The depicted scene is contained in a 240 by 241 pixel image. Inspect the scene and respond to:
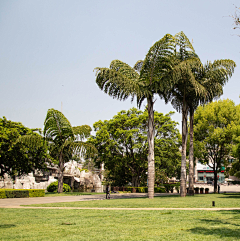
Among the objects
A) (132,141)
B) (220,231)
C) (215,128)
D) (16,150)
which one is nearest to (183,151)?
(215,128)

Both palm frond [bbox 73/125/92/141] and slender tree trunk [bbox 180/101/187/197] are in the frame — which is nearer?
slender tree trunk [bbox 180/101/187/197]

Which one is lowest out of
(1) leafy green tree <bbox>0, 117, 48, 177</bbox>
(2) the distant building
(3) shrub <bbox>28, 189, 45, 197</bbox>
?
(2) the distant building

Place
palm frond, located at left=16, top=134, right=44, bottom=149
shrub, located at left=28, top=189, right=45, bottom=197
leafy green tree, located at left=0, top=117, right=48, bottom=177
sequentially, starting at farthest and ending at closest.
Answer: leafy green tree, located at left=0, top=117, right=48, bottom=177 < palm frond, located at left=16, top=134, right=44, bottom=149 < shrub, located at left=28, top=189, right=45, bottom=197

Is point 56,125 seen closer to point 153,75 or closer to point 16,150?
point 16,150

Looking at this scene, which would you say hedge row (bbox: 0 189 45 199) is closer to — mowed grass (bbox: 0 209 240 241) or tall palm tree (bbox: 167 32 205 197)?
tall palm tree (bbox: 167 32 205 197)

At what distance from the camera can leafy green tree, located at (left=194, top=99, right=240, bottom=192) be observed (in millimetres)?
34656

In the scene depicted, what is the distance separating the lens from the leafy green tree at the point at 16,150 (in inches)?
1265

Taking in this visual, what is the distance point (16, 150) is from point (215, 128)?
2483 centimetres

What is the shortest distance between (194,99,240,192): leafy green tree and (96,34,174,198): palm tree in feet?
45.5

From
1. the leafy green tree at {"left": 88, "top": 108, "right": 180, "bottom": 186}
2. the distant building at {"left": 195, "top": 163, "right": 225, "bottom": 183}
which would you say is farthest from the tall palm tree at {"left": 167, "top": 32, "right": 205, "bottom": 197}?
the distant building at {"left": 195, "top": 163, "right": 225, "bottom": 183}

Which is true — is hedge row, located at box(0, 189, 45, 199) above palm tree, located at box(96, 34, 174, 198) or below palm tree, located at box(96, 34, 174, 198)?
below

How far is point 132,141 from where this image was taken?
40219 mm

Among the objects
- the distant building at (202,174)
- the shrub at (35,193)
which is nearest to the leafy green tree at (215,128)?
the shrub at (35,193)

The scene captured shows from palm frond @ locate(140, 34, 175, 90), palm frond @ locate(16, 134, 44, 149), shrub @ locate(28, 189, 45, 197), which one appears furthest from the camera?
palm frond @ locate(16, 134, 44, 149)
